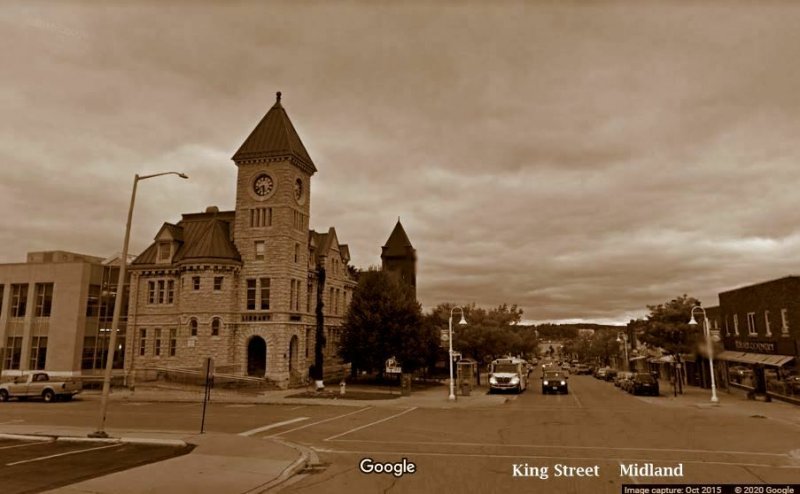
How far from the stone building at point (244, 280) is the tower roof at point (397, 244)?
2908cm

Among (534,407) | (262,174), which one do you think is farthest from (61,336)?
(534,407)

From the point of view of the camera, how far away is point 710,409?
1113 inches

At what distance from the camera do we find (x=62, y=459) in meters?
14.1

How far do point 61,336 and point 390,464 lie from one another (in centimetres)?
4435

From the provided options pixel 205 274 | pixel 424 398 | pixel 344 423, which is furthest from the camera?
pixel 205 274

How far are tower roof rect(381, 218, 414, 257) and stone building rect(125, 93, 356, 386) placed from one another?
29.1 m

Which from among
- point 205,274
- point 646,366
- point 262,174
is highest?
point 262,174

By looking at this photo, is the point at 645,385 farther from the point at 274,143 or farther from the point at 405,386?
the point at 274,143

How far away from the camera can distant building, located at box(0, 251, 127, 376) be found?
46812 mm

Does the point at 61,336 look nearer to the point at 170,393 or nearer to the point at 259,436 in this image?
the point at 170,393

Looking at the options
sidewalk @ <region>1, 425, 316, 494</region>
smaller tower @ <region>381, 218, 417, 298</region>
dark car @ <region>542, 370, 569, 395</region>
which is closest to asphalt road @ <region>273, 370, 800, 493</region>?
sidewalk @ <region>1, 425, 316, 494</region>

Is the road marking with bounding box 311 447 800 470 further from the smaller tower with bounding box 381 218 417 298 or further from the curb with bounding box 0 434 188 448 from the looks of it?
the smaller tower with bounding box 381 218 417 298

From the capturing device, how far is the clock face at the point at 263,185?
150 ft

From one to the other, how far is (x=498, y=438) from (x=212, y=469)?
9.16 m
